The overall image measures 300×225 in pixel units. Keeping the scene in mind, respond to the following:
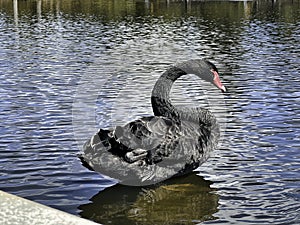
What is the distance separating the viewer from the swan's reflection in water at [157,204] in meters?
7.75

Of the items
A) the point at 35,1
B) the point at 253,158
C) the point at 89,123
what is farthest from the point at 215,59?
the point at 35,1

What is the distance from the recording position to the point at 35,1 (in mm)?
65312

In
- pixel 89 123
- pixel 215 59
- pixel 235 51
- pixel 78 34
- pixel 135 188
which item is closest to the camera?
pixel 135 188

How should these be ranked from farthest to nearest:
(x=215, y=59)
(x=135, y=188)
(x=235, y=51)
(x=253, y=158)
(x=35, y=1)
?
1. (x=35, y=1)
2. (x=235, y=51)
3. (x=215, y=59)
4. (x=253, y=158)
5. (x=135, y=188)

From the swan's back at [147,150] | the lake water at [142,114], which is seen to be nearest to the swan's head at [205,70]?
the swan's back at [147,150]

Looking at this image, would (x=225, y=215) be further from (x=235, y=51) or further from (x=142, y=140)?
(x=235, y=51)

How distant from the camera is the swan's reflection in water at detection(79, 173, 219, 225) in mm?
7754

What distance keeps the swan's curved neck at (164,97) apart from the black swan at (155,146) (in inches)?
0.6

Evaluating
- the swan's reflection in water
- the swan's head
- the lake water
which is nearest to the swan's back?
the swan's reflection in water

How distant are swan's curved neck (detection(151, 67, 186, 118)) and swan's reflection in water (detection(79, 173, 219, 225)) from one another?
3.19 feet

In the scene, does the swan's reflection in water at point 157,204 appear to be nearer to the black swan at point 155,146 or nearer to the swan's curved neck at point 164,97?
the black swan at point 155,146

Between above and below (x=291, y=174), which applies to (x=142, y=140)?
above

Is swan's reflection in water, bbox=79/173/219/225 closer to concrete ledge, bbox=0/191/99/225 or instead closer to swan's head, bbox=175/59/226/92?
swan's head, bbox=175/59/226/92

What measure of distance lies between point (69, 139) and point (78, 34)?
2300 centimetres
